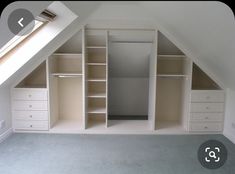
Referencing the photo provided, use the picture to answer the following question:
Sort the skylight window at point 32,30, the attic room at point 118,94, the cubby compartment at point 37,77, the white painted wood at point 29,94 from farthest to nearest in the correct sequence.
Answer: the cubby compartment at point 37,77 < the white painted wood at point 29,94 < the attic room at point 118,94 < the skylight window at point 32,30

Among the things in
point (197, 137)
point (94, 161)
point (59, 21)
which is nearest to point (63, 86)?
point (59, 21)

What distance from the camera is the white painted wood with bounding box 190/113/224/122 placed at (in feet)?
11.1

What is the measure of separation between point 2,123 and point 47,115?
614 mm

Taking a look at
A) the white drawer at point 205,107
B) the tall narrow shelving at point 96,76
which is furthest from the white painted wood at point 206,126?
the tall narrow shelving at point 96,76

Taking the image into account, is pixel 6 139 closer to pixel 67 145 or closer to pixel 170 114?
pixel 67 145

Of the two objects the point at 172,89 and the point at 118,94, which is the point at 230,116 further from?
the point at 118,94

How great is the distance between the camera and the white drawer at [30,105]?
3.33 meters

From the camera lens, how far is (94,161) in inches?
99.3

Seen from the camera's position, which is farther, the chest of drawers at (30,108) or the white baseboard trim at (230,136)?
the chest of drawers at (30,108)

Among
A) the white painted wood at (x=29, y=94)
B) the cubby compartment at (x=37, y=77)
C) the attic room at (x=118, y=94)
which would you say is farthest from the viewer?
the cubby compartment at (x=37, y=77)

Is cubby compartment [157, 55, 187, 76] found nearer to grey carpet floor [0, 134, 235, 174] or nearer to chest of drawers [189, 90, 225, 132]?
chest of drawers [189, 90, 225, 132]

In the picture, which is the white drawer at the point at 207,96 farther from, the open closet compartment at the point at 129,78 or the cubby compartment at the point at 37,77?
the cubby compartment at the point at 37,77

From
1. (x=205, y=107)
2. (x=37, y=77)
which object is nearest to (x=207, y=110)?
(x=205, y=107)

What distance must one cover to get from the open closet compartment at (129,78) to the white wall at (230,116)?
114 cm
